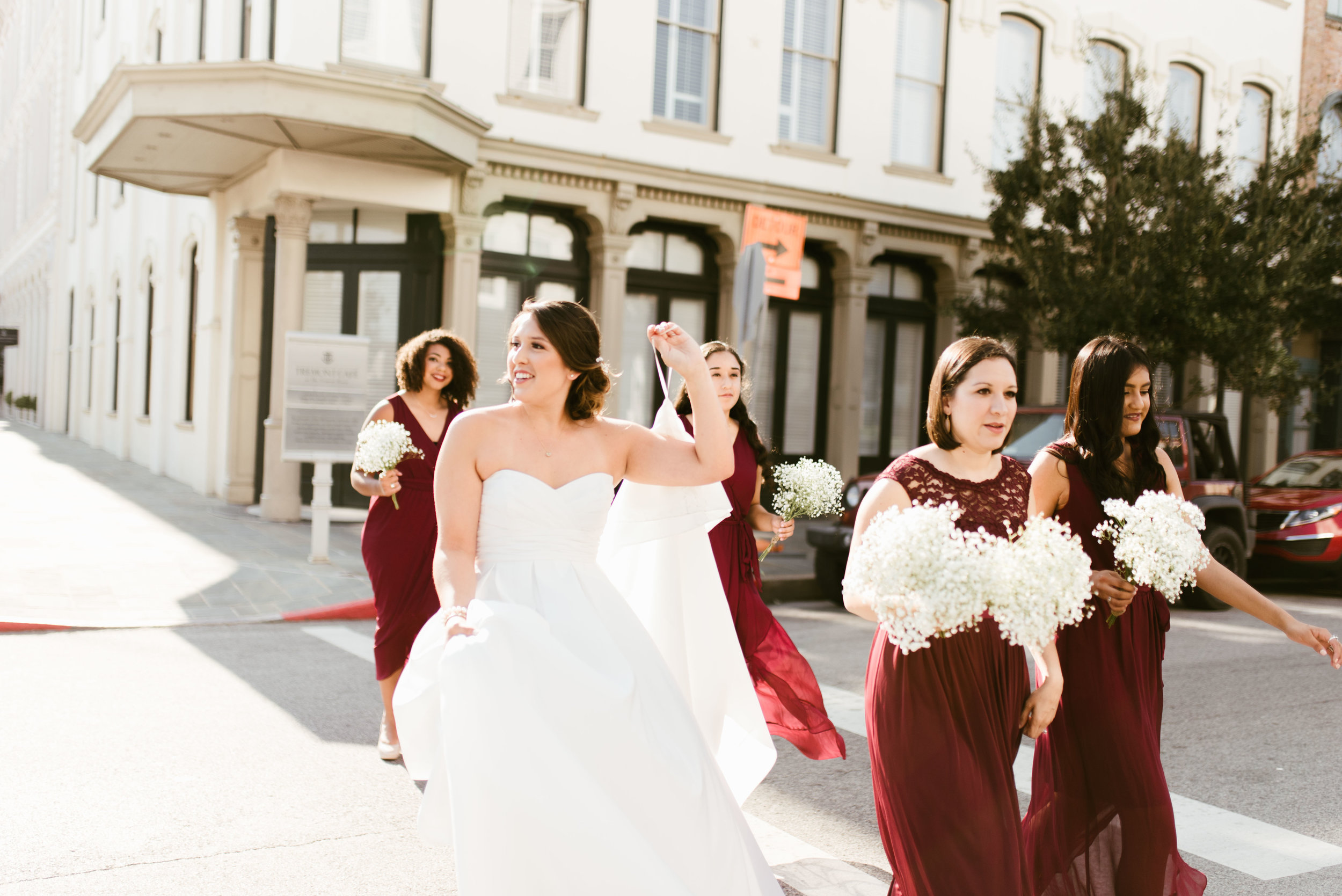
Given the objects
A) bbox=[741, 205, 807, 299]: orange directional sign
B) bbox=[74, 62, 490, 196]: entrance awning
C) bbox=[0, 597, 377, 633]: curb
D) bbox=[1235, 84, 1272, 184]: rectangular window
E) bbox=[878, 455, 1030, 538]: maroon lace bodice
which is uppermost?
bbox=[1235, 84, 1272, 184]: rectangular window

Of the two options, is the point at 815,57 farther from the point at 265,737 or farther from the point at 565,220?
the point at 265,737

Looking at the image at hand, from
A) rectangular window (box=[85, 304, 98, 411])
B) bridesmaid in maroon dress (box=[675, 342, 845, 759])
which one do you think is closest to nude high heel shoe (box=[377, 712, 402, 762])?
bridesmaid in maroon dress (box=[675, 342, 845, 759])

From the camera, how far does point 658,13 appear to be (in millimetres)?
15219

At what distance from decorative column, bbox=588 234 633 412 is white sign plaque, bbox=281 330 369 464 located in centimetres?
379

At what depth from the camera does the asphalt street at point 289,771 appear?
3996 mm

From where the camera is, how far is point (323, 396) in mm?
11711

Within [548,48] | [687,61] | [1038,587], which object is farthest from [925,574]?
[687,61]

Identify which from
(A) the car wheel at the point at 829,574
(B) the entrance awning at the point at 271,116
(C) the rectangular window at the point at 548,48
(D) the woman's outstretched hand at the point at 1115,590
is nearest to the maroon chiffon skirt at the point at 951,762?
(D) the woman's outstretched hand at the point at 1115,590

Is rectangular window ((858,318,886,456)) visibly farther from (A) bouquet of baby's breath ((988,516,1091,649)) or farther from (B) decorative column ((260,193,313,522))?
(A) bouquet of baby's breath ((988,516,1091,649))

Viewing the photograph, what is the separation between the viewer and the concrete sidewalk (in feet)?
28.7

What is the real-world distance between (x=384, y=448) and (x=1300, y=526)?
10555mm

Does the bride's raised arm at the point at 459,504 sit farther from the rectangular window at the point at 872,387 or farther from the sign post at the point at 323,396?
the rectangular window at the point at 872,387

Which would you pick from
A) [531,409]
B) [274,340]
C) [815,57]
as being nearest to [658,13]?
[815,57]

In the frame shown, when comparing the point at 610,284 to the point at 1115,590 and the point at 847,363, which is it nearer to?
the point at 847,363
